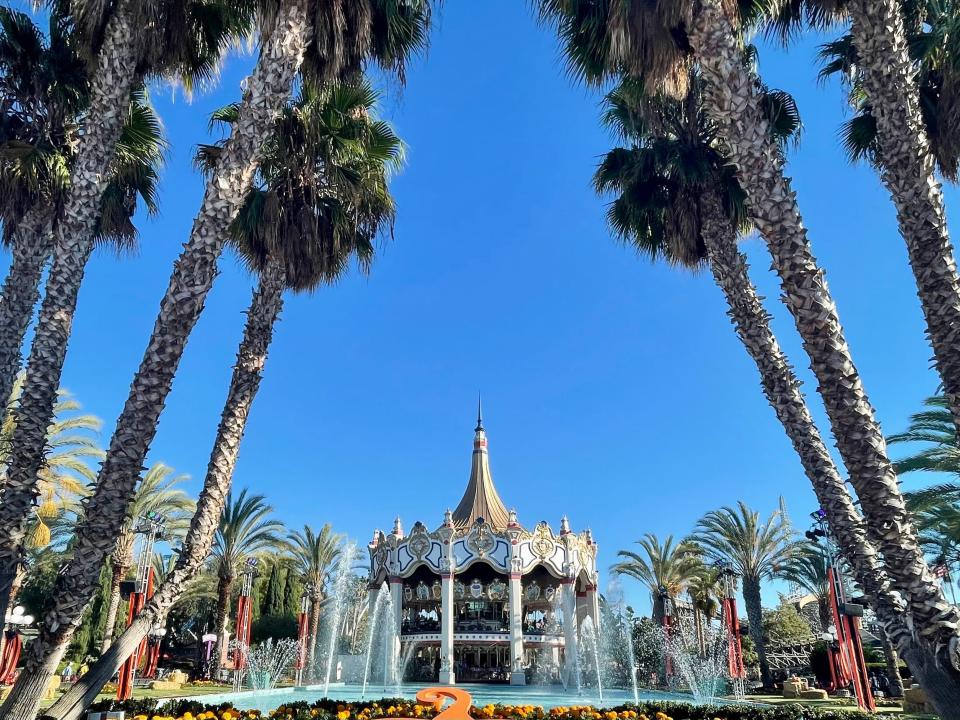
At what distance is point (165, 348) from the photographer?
9.50 meters

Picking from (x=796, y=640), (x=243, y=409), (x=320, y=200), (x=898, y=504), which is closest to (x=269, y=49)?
(x=320, y=200)

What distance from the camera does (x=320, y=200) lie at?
14.1m

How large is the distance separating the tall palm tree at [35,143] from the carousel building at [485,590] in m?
27.4

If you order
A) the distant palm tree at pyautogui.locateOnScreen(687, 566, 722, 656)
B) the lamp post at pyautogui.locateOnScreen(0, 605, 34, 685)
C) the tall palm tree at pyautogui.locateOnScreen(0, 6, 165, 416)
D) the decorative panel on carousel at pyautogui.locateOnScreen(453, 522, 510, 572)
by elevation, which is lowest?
the lamp post at pyautogui.locateOnScreen(0, 605, 34, 685)

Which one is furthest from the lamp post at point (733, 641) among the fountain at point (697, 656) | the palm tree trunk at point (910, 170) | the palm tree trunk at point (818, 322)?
the palm tree trunk at point (910, 170)

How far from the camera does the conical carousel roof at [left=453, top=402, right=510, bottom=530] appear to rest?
4056 cm

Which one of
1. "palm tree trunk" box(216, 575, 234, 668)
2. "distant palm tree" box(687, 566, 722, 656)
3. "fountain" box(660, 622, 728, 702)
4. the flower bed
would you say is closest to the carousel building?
"fountain" box(660, 622, 728, 702)

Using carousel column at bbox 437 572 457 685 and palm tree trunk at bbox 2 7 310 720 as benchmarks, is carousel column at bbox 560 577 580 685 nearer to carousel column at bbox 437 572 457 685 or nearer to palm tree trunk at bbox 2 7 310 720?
carousel column at bbox 437 572 457 685

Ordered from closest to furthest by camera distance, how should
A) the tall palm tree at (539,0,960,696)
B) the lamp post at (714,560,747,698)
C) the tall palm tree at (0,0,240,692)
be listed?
1. the tall palm tree at (539,0,960,696)
2. the tall palm tree at (0,0,240,692)
3. the lamp post at (714,560,747,698)

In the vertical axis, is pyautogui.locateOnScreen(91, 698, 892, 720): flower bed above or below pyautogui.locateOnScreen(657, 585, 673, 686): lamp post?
below

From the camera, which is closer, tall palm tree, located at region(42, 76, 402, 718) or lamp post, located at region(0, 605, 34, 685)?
tall palm tree, located at region(42, 76, 402, 718)

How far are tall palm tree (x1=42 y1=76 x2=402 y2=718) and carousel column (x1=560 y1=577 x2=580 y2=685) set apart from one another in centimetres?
2827

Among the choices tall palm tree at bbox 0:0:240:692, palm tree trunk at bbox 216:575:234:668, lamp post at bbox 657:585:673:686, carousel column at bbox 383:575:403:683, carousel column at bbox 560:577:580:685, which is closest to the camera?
tall palm tree at bbox 0:0:240:692

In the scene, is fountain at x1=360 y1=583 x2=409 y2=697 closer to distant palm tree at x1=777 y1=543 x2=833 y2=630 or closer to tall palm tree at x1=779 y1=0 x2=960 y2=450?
distant palm tree at x1=777 y1=543 x2=833 y2=630
